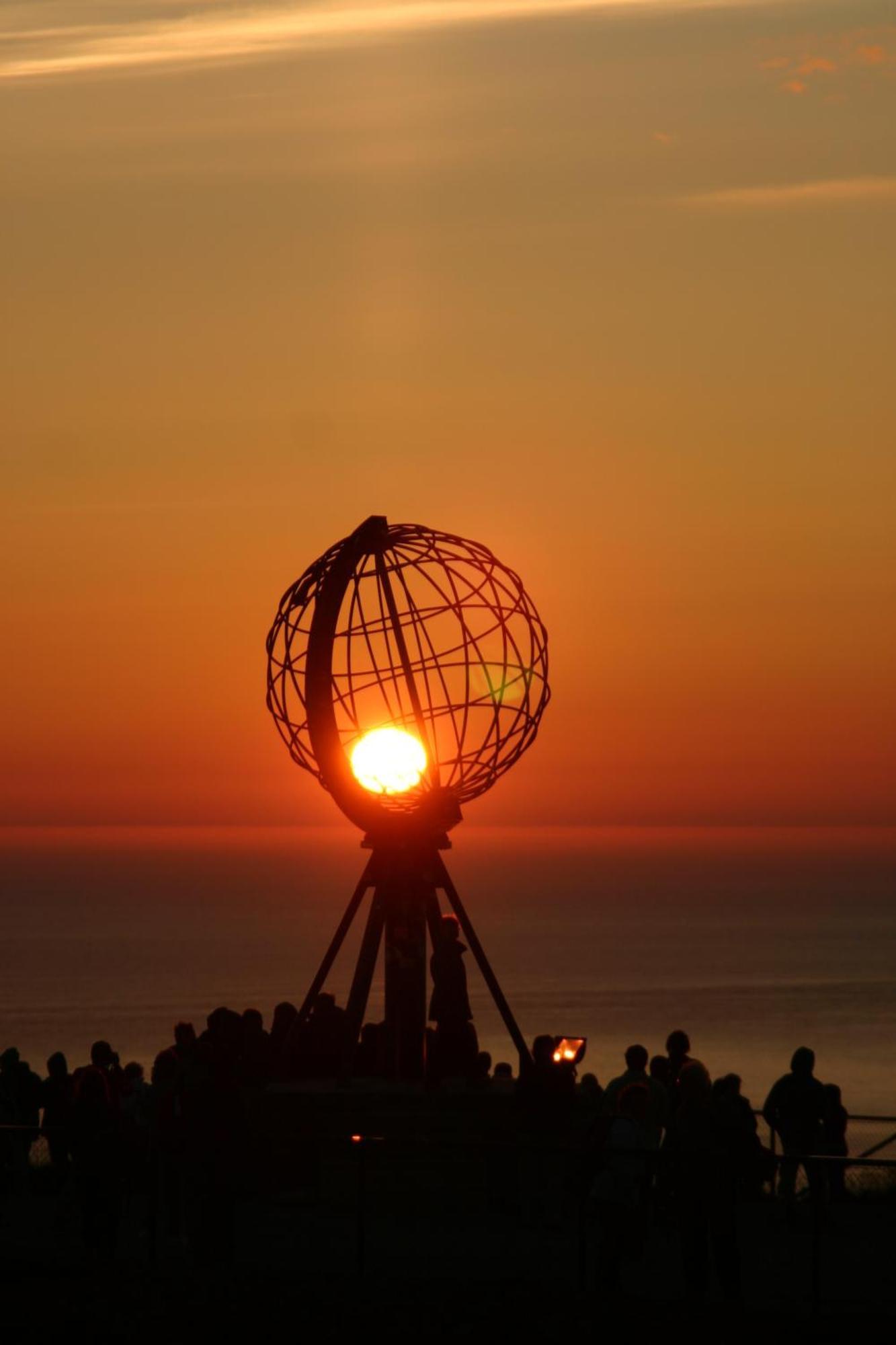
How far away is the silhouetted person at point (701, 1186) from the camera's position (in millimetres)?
15562

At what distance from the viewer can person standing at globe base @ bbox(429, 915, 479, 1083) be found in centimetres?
2103

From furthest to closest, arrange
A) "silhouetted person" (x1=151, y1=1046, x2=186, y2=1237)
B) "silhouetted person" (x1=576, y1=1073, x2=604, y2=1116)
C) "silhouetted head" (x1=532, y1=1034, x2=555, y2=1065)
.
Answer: "silhouetted person" (x1=576, y1=1073, x2=604, y2=1116), "silhouetted head" (x1=532, y1=1034, x2=555, y2=1065), "silhouetted person" (x1=151, y1=1046, x2=186, y2=1237)

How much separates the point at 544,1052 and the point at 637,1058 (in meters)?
2.01

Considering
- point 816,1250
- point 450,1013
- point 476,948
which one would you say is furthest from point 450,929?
point 816,1250

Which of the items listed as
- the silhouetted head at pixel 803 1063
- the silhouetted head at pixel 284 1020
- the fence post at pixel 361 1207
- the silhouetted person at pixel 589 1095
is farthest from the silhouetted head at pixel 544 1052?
the fence post at pixel 361 1207

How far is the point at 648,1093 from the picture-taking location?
53.3ft

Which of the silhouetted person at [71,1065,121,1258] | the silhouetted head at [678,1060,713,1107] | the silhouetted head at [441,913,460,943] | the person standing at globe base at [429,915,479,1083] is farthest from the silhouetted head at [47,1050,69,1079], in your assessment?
the silhouetted head at [678,1060,713,1107]

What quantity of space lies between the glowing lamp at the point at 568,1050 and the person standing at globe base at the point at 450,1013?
1027mm

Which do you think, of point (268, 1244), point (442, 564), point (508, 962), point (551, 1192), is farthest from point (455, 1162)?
point (508, 962)

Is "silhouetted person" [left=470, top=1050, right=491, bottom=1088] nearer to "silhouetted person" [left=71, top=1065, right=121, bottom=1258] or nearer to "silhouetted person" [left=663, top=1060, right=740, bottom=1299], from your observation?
"silhouetted person" [left=71, top=1065, right=121, bottom=1258]

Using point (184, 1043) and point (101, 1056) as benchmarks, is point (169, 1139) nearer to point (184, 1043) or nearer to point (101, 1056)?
point (184, 1043)

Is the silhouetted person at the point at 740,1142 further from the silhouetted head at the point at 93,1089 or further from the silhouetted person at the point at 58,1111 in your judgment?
the silhouetted person at the point at 58,1111

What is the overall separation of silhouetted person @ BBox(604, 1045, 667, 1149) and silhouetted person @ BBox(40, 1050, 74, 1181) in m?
3.78

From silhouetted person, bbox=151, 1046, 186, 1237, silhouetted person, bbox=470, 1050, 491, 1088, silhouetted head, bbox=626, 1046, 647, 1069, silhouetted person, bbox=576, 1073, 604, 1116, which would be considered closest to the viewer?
silhouetted person, bbox=151, 1046, 186, 1237
